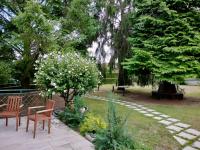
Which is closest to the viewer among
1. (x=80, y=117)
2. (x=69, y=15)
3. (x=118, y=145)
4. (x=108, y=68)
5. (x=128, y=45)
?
(x=118, y=145)

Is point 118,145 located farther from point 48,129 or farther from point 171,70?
point 171,70

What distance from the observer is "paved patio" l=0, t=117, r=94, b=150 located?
210 inches

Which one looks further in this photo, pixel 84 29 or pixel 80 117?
pixel 84 29

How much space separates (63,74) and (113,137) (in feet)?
11.7

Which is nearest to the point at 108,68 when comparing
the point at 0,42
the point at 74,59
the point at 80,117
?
the point at 0,42

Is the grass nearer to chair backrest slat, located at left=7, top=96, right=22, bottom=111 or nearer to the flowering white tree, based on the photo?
the flowering white tree

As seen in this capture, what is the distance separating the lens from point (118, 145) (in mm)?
4809

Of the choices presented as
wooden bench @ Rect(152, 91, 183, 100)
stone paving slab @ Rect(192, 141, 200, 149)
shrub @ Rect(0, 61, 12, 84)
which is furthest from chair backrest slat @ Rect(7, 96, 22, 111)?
wooden bench @ Rect(152, 91, 183, 100)

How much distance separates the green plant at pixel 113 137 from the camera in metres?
4.90

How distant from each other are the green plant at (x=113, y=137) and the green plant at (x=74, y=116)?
7.21 feet

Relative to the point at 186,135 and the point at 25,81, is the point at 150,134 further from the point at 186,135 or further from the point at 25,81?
the point at 25,81

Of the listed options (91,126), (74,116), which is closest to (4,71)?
(74,116)

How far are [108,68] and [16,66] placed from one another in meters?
6.66

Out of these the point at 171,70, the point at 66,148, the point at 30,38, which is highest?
the point at 30,38
